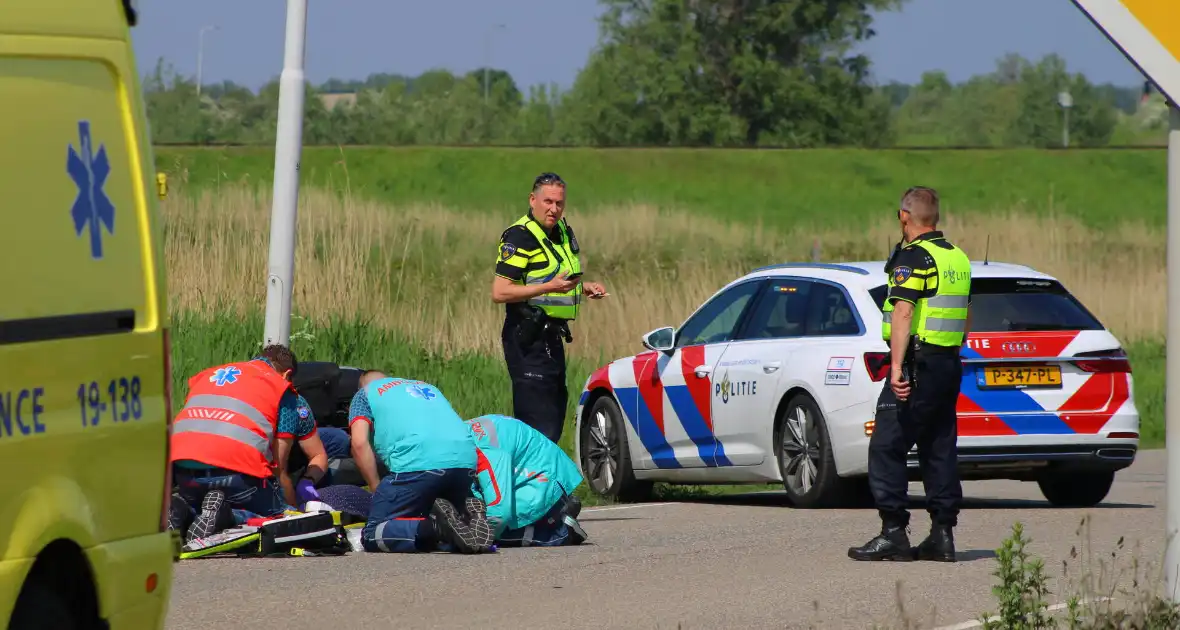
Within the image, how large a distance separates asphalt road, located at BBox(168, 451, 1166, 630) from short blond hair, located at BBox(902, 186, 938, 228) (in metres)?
1.66

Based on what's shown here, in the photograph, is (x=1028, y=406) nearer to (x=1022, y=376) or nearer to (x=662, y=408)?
(x=1022, y=376)

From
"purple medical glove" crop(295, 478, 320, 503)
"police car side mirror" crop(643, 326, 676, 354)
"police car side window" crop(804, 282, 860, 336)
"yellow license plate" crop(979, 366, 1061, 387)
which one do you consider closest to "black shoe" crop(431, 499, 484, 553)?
"purple medical glove" crop(295, 478, 320, 503)

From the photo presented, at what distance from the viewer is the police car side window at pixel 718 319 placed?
14031 mm

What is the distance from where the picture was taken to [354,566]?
1024cm

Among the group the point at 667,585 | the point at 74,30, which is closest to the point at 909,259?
the point at 667,585

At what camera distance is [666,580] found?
9.70m

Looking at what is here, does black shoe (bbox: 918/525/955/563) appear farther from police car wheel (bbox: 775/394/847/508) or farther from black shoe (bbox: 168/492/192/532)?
black shoe (bbox: 168/492/192/532)

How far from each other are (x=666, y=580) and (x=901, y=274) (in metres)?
1.90

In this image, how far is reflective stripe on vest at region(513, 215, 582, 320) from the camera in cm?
1245

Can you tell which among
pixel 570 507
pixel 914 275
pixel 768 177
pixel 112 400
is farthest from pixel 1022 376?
pixel 768 177

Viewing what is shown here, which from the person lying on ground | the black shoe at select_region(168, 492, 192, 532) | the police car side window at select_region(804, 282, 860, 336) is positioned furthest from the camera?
the police car side window at select_region(804, 282, 860, 336)

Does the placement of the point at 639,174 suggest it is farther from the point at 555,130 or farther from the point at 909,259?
the point at 909,259

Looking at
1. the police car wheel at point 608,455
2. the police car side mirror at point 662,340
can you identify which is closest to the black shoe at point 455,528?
the police car side mirror at point 662,340

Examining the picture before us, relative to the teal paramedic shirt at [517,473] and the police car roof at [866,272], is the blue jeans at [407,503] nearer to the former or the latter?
the teal paramedic shirt at [517,473]
